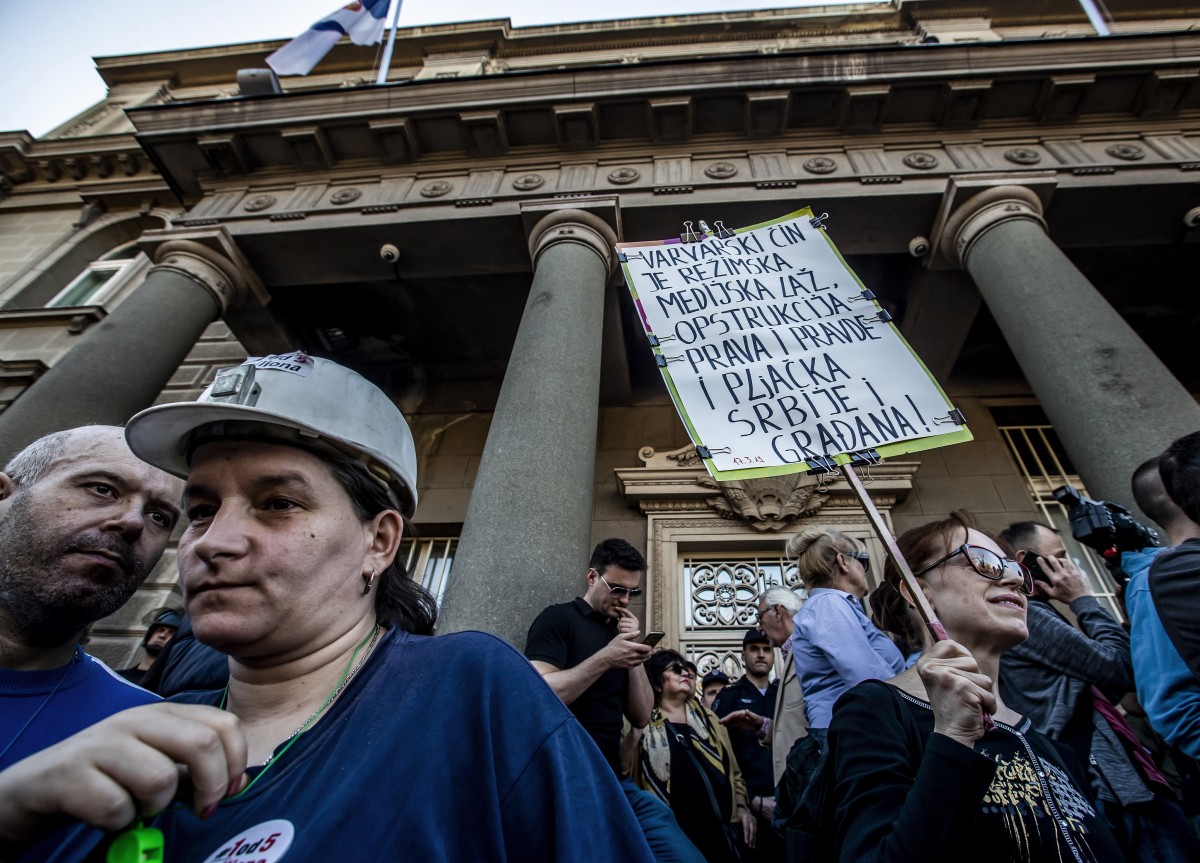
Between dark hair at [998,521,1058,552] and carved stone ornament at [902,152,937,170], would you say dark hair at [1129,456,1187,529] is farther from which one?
carved stone ornament at [902,152,937,170]

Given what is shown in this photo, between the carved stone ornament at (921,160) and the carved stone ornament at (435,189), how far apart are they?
6.18m

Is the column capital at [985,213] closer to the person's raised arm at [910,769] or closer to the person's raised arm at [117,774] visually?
the person's raised arm at [910,769]

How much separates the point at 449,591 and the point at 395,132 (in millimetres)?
7427

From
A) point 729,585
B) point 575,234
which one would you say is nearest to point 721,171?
point 575,234

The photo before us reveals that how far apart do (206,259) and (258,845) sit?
354 inches

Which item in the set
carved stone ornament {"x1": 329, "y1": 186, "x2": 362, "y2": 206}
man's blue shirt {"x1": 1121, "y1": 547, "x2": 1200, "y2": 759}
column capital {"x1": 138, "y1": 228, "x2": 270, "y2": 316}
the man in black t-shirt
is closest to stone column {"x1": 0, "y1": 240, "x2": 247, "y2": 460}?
column capital {"x1": 138, "y1": 228, "x2": 270, "y2": 316}

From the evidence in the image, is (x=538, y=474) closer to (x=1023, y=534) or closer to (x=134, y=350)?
(x=1023, y=534)

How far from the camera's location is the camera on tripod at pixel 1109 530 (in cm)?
306

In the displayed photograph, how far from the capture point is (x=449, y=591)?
390 centimetres

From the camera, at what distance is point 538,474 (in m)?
4.53

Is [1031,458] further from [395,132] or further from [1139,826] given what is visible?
[395,132]

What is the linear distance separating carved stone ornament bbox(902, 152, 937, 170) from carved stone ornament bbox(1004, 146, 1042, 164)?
0.89 m

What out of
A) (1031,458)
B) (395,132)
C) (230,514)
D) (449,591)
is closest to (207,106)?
(395,132)

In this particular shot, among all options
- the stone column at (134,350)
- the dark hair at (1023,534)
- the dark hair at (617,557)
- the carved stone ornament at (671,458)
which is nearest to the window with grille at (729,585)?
the carved stone ornament at (671,458)
